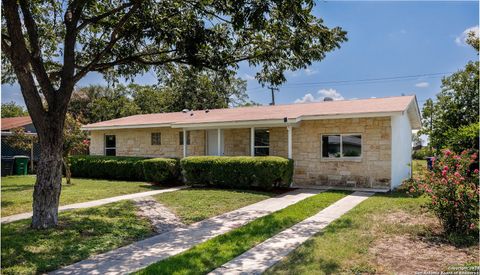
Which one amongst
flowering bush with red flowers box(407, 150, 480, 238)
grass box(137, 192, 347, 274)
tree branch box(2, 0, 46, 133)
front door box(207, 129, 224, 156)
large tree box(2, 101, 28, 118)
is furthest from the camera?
large tree box(2, 101, 28, 118)

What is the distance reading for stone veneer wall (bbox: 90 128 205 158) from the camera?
61.9 feet

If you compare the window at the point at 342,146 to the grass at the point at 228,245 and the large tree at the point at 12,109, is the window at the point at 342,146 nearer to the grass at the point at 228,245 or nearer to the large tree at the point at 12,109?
the grass at the point at 228,245

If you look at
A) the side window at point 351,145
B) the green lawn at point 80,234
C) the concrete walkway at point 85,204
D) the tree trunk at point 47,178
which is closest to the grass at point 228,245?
the green lawn at point 80,234

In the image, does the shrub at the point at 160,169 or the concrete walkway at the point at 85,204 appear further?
the shrub at the point at 160,169

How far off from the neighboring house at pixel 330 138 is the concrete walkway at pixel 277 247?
510 centimetres

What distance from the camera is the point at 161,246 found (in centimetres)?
619

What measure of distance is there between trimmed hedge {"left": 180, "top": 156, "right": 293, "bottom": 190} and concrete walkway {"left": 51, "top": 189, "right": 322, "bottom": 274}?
3.52 metres

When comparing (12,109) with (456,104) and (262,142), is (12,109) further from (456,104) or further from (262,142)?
(456,104)

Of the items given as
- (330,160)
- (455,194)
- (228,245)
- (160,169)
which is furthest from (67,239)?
(330,160)

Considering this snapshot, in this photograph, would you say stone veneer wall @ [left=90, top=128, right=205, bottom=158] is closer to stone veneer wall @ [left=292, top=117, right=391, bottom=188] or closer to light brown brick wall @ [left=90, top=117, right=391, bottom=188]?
light brown brick wall @ [left=90, top=117, right=391, bottom=188]

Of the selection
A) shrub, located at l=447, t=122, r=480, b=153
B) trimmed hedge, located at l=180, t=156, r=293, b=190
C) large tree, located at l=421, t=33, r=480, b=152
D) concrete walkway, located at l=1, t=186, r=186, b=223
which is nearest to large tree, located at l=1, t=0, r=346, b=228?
concrete walkway, located at l=1, t=186, r=186, b=223

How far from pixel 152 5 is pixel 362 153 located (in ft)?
31.7

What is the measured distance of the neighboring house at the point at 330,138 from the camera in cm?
1388

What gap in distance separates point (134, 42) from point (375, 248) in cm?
714
